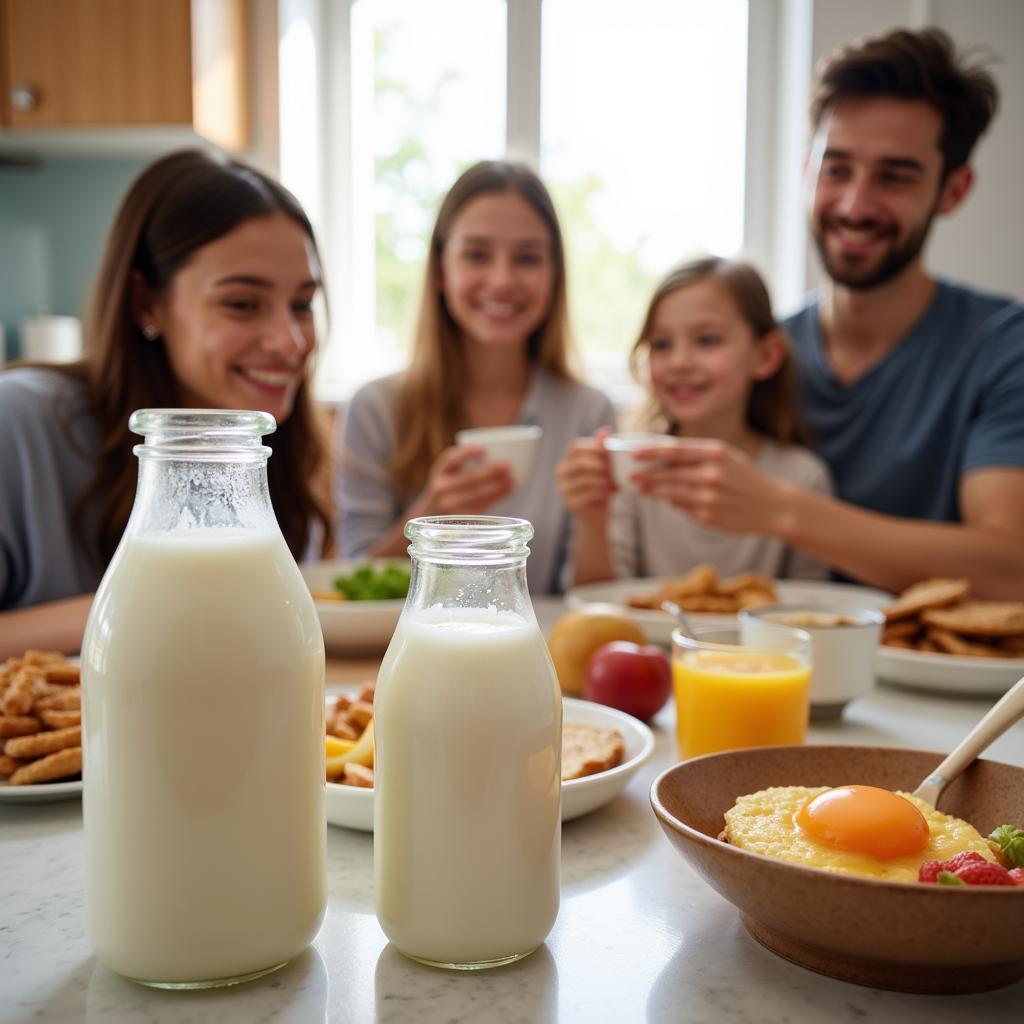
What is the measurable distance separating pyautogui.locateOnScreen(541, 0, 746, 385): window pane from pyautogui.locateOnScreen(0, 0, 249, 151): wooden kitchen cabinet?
51.1 inches

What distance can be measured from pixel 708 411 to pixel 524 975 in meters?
2.04

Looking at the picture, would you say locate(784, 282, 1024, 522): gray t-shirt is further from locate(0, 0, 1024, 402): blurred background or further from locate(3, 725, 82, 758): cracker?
locate(3, 725, 82, 758): cracker

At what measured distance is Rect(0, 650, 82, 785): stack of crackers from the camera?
3.18ft

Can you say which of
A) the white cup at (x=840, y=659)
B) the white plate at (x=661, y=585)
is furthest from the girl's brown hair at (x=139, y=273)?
the white cup at (x=840, y=659)

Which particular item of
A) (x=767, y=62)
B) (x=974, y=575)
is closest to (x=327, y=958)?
(x=974, y=575)

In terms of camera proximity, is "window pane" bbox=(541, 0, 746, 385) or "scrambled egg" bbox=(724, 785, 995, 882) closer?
"scrambled egg" bbox=(724, 785, 995, 882)


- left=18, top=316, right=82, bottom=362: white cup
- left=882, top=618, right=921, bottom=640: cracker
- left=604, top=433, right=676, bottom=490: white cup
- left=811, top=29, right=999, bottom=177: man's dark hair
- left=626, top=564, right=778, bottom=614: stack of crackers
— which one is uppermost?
left=811, top=29, right=999, bottom=177: man's dark hair

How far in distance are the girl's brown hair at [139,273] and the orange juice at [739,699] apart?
2.92ft

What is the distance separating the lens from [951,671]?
4.64 feet

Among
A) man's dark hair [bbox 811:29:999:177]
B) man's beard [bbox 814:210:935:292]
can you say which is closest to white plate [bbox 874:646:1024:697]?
man's beard [bbox 814:210:935:292]

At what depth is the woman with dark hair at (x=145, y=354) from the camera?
1.77m

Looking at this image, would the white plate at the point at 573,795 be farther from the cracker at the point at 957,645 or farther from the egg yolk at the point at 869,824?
the cracker at the point at 957,645

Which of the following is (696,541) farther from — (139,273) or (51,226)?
(51,226)

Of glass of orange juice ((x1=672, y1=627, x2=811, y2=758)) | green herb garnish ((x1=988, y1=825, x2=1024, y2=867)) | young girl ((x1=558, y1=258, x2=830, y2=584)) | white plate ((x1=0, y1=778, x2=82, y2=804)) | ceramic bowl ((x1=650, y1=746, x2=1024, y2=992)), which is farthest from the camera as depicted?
young girl ((x1=558, y1=258, x2=830, y2=584))
